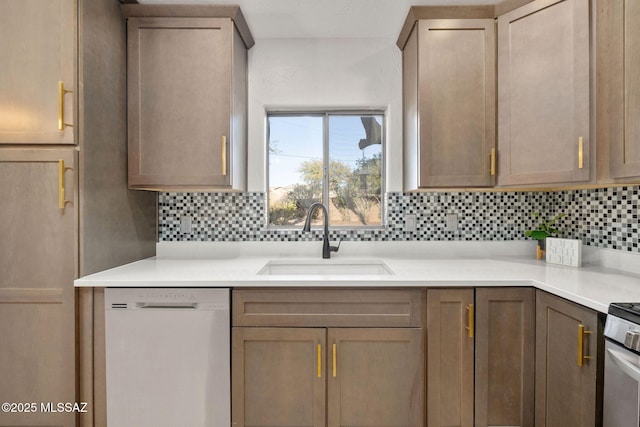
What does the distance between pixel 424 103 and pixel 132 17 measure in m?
1.73

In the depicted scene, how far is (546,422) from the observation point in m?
1.38

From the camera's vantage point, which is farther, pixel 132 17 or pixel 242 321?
pixel 132 17

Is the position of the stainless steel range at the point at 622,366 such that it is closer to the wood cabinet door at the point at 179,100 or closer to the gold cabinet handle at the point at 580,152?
the gold cabinet handle at the point at 580,152

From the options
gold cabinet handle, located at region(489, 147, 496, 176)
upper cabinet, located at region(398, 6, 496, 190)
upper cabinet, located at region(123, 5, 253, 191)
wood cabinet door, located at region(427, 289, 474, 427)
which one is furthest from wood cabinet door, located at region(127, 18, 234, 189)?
gold cabinet handle, located at region(489, 147, 496, 176)

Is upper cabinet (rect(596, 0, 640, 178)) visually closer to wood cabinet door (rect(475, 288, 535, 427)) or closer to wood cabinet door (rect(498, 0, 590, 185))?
wood cabinet door (rect(498, 0, 590, 185))

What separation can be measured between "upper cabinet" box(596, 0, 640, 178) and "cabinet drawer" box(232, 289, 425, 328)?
1010 mm

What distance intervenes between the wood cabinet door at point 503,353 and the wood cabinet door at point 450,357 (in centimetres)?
4

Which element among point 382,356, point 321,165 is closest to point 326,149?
point 321,165

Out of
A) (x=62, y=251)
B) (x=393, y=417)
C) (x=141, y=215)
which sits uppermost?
(x=141, y=215)

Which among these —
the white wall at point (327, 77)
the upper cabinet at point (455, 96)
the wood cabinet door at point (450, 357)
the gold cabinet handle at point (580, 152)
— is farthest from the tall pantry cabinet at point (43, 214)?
the gold cabinet handle at point (580, 152)

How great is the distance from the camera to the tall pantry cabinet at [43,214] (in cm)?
147

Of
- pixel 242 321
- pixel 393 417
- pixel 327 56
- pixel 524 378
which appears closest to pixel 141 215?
pixel 242 321

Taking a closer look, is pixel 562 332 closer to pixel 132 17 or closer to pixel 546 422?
pixel 546 422

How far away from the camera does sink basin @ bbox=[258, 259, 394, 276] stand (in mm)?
2041
